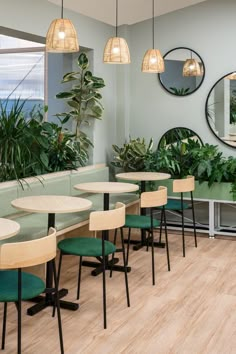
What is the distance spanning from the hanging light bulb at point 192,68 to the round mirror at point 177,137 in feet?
2.52

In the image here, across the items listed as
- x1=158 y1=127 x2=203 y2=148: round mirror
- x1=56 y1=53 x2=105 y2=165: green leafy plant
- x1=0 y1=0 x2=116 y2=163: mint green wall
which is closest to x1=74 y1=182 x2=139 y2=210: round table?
x1=56 y1=53 x2=105 y2=165: green leafy plant

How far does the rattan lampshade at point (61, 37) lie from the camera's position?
3.67 m

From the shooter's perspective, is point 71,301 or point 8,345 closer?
point 8,345

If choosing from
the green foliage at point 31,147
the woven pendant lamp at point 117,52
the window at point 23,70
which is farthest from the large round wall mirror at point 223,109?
the window at point 23,70

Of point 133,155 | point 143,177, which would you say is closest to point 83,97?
point 133,155

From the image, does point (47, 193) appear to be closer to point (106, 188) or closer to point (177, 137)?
point (106, 188)

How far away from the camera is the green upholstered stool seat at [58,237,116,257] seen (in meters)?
3.73

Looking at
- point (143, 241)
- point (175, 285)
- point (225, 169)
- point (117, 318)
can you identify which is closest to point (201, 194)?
point (225, 169)

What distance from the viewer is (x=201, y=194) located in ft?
20.2

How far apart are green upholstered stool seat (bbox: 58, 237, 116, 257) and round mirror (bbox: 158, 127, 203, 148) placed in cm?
307

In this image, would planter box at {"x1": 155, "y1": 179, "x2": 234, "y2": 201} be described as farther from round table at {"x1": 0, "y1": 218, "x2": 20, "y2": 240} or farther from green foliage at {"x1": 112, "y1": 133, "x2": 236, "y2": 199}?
round table at {"x1": 0, "y1": 218, "x2": 20, "y2": 240}

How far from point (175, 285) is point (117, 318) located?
92 cm

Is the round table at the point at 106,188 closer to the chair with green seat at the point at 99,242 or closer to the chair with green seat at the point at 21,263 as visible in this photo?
the chair with green seat at the point at 99,242

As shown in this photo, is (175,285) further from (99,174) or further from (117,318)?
(99,174)
